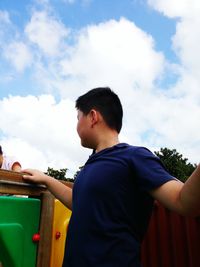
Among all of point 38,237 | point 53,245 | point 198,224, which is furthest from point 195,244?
point 38,237

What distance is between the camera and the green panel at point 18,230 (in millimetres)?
1618

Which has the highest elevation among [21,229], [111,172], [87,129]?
[87,129]

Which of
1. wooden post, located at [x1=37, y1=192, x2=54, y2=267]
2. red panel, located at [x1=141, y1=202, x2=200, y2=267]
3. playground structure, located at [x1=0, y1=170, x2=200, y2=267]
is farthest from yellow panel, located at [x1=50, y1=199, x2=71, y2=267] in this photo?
red panel, located at [x1=141, y1=202, x2=200, y2=267]

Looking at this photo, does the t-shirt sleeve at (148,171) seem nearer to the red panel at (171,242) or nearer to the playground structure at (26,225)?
the playground structure at (26,225)

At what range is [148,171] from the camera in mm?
1301

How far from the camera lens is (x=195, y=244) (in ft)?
10.5

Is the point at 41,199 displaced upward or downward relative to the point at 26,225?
upward

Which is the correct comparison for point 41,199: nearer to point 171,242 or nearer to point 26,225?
point 26,225

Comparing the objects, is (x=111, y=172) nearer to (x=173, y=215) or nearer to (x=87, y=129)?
(x=87, y=129)

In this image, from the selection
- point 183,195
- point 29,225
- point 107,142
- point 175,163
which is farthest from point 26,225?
point 175,163

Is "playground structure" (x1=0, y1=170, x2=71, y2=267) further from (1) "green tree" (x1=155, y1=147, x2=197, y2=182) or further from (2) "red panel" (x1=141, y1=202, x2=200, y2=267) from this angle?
(1) "green tree" (x1=155, y1=147, x2=197, y2=182)

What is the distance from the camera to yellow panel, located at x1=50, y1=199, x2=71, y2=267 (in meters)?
2.01

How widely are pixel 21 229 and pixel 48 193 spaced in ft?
0.82

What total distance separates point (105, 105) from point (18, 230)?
697mm
